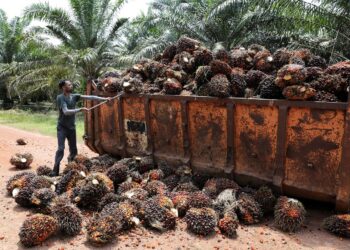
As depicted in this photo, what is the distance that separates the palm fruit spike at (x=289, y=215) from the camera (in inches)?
157

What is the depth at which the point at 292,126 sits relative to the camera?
4.26 meters

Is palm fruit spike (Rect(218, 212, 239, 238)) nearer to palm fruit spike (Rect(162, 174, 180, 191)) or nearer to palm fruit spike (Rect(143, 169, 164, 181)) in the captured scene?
palm fruit spike (Rect(162, 174, 180, 191))

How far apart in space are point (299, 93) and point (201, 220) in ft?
5.70

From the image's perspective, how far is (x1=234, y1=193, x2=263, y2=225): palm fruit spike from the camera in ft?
13.7

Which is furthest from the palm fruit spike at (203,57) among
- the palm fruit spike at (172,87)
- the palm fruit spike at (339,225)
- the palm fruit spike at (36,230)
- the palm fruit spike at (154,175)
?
the palm fruit spike at (36,230)

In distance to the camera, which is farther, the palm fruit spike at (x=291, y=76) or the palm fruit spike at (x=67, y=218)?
the palm fruit spike at (x=291, y=76)

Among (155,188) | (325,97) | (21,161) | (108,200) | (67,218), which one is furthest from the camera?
(21,161)

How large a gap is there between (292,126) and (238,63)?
164 cm

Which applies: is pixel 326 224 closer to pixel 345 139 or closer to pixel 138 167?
pixel 345 139

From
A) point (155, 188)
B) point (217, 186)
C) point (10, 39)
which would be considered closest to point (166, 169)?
point (155, 188)

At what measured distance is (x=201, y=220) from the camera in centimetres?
397

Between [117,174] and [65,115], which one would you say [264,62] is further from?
[65,115]

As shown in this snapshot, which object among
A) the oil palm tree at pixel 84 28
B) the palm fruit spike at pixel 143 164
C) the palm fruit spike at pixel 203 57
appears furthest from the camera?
the oil palm tree at pixel 84 28

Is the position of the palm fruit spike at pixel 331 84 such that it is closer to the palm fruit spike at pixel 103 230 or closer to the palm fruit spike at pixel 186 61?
the palm fruit spike at pixel 186 61
